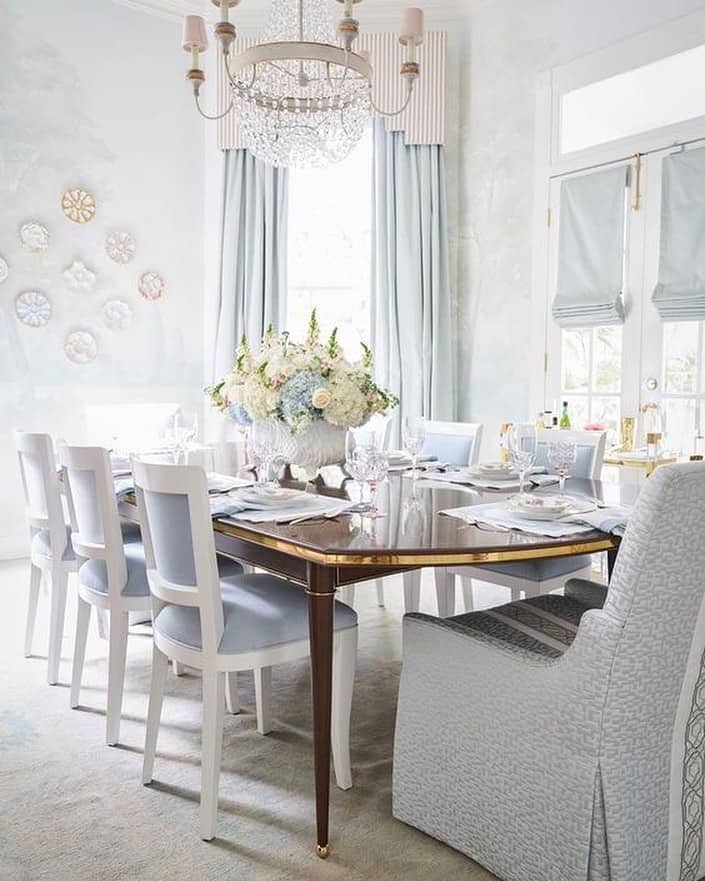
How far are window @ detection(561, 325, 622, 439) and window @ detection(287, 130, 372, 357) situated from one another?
1480 mm

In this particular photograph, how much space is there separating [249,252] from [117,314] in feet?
3.17

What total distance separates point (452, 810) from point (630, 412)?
307cm

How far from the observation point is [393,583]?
15.1 feet

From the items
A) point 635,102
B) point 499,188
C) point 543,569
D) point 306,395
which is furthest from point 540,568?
point 499,188

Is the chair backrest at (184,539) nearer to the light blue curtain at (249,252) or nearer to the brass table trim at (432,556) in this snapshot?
the brass table trim at (432,556)

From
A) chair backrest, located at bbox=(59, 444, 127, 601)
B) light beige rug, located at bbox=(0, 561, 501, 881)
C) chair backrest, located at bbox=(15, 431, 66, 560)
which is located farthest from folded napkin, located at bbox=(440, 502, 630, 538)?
chair backrest, located at bbox=(15, 431, 66, 560)

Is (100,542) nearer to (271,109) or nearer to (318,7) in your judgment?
(271,109)

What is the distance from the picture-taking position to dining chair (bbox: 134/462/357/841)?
2047 mm

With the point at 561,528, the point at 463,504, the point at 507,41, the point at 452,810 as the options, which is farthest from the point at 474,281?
the point at 452,810

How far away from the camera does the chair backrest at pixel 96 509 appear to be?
8.33ft

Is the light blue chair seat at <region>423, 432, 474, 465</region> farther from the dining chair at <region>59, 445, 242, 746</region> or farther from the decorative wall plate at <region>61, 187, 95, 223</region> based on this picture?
the decorative wall plate at <region>61, 187, 95, 223</region>

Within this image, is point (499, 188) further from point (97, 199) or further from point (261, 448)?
point (261, 448)

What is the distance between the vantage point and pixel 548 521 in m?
2.16

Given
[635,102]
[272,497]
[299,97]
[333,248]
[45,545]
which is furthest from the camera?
[333,248]
